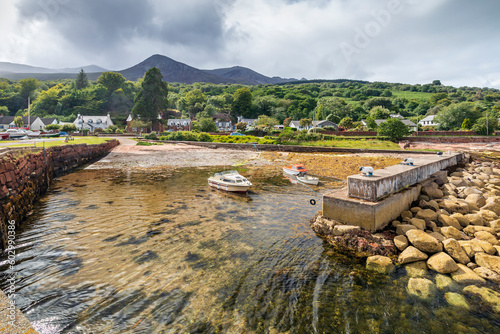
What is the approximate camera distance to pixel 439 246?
8164mm

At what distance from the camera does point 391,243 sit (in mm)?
8883

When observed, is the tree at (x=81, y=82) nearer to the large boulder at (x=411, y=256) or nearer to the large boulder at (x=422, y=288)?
the large boulder at (x=411, y=256)

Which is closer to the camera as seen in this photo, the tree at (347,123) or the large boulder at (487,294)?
the large boulder at (487,294)

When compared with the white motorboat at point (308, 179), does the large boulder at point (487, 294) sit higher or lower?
lower

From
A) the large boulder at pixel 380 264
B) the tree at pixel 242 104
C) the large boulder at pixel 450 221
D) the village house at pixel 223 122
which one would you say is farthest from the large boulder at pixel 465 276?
the tree at pixel 242 104

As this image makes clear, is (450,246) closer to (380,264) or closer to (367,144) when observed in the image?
(380,264)

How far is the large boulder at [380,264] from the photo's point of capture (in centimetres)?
778

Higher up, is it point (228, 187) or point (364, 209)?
point (364, 209)

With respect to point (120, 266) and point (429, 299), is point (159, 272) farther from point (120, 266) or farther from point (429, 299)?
point (429, 299)

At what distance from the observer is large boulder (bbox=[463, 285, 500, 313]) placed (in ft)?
20.2

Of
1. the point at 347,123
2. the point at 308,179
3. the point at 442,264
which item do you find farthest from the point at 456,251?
the point at 347,123

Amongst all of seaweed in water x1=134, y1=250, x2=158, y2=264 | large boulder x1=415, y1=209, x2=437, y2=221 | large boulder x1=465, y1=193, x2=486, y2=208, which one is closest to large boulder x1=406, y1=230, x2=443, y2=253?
large boulder x1=415, y1=209, x2=437, y2=221

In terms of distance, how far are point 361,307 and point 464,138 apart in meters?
63.1

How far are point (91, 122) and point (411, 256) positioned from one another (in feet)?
428
